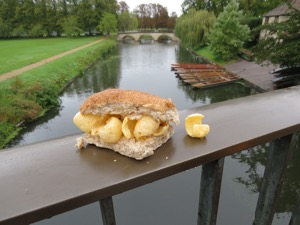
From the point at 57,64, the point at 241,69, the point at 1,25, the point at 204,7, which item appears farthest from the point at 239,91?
the point at 1,25

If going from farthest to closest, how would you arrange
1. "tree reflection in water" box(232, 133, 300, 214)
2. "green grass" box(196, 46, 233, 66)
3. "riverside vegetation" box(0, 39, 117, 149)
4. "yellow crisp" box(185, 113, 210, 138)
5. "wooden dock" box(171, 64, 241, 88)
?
"green grass" box(196, 46, 233, 66) < "wooden dock" box(171, 64, 241, 88) < "riverside vegetation" box(0, 39, 117, 149) < "tree reflection in water" box(232, 133, 300, 214) < "yellow crisp" box(185, 113, 210, 138)

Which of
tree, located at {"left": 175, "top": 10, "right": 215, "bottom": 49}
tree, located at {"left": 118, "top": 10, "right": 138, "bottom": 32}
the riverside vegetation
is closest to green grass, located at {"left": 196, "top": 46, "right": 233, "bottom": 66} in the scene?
tree, located at {"left": 175, "top": 10, "right": 215, "bottom": 49}

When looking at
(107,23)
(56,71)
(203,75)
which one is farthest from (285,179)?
(107,23)

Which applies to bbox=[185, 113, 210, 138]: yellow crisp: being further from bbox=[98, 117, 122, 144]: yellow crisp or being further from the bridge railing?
bbox=[98, 117, 122, 144]: yellow crisp

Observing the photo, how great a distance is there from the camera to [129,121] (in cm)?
117

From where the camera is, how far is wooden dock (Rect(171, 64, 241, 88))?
53.7 ft

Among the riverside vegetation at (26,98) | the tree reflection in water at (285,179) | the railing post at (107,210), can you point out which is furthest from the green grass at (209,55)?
the railing post at (107,210)

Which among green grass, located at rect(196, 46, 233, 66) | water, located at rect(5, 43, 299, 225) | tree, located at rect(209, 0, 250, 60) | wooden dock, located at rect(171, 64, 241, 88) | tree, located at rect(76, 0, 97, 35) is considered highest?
tree, located at rect(76, 0, 97, 35)

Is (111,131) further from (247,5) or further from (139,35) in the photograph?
(139,35)

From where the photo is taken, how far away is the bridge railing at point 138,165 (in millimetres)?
823

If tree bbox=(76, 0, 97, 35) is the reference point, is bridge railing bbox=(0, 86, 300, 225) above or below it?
below

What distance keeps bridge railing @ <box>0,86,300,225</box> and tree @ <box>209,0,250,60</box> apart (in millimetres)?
20963

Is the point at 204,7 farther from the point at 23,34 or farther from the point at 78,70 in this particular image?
the point at 23,34

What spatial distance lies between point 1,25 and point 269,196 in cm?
5721
